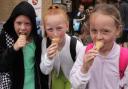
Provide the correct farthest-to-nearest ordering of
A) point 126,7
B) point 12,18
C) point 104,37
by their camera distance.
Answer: point 126,7, point 12,18, point 104,37

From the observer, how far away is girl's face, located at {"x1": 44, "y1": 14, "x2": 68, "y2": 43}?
315 centimetres

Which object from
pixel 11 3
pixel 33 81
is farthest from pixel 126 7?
pixel 33 81

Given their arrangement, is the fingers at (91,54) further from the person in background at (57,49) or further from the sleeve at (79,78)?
the person in background at (57,49)

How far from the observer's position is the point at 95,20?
281 cm

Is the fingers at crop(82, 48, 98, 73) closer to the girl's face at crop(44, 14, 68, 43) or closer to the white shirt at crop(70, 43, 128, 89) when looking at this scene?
the white shirt at crop(70, 43, 128, 89)

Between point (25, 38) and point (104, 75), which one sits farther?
point (25, 38)

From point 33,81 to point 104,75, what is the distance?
35.1 inches

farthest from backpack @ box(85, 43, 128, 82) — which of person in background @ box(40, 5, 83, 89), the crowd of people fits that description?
person in background @ box(40, 5, 83, 89)

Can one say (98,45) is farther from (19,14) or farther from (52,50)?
(19,14)

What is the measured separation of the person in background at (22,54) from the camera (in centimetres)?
339

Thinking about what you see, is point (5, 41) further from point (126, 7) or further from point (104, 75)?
point (126, 7)

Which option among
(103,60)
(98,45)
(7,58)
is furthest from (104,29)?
(7,58)

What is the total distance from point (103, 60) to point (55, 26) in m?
0.55

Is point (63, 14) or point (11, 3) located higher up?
point (63, 14)
